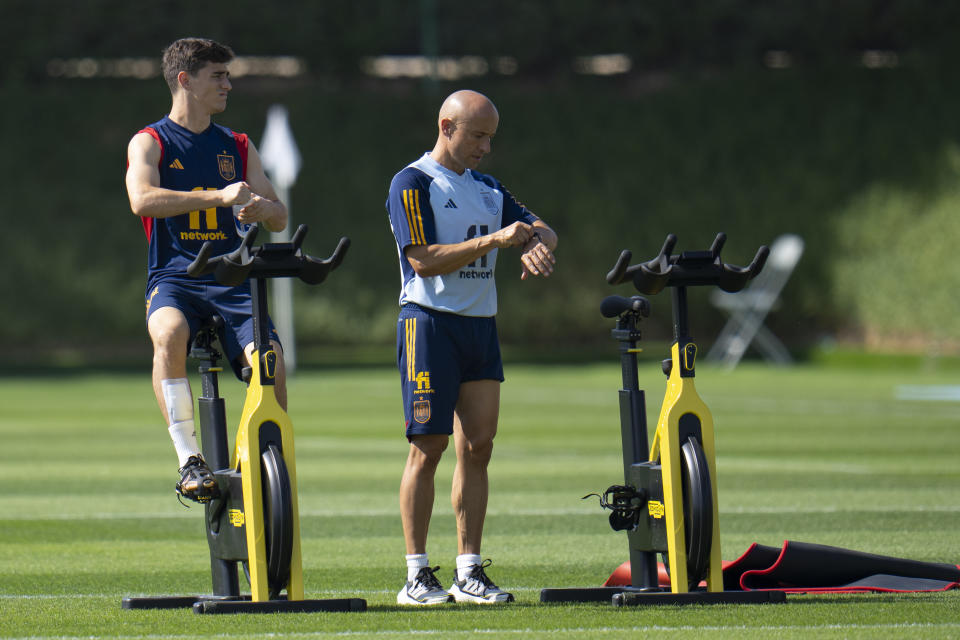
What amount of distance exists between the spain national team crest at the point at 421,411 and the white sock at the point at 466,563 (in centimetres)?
62

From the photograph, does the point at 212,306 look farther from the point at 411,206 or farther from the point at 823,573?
the point at 823,573

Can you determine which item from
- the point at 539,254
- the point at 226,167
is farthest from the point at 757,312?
the point at 539,254

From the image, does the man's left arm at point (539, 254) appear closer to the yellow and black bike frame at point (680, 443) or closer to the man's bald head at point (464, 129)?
the man's bald head at point (464, 129)

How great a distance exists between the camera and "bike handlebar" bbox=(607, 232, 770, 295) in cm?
627

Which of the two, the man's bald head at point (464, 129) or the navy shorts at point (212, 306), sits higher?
the man's bald head at point (464, 129)

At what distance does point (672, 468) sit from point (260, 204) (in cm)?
193

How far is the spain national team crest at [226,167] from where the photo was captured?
6719 millimetres

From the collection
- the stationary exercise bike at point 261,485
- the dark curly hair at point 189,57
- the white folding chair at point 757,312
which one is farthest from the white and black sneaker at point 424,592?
the white folding chair at point 757,312

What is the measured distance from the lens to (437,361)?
6.45 meters

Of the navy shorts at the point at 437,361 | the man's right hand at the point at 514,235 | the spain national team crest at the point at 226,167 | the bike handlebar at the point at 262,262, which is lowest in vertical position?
the navy shorts at the point at 437,361

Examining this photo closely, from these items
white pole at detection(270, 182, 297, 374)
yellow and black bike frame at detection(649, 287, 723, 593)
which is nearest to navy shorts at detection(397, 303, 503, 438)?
yellow and black bike frame at detection(649, 287, 723, 593)

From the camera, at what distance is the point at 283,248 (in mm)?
6078

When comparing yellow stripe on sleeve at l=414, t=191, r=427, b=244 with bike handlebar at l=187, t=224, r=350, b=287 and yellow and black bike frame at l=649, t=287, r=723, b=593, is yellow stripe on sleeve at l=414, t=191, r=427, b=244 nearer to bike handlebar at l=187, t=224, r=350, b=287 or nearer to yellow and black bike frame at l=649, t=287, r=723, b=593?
bike handlebar at l=187, t=224, r=350, b=287

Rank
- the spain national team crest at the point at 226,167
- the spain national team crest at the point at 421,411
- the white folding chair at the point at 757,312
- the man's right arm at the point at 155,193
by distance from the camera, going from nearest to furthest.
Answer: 1. the man's right arm at the point at 155,193
2. the spain national team crest at the point at 421,411
3. the spain national team crest at the point at 226,167
4. the white folding chair at the point at 757,312
